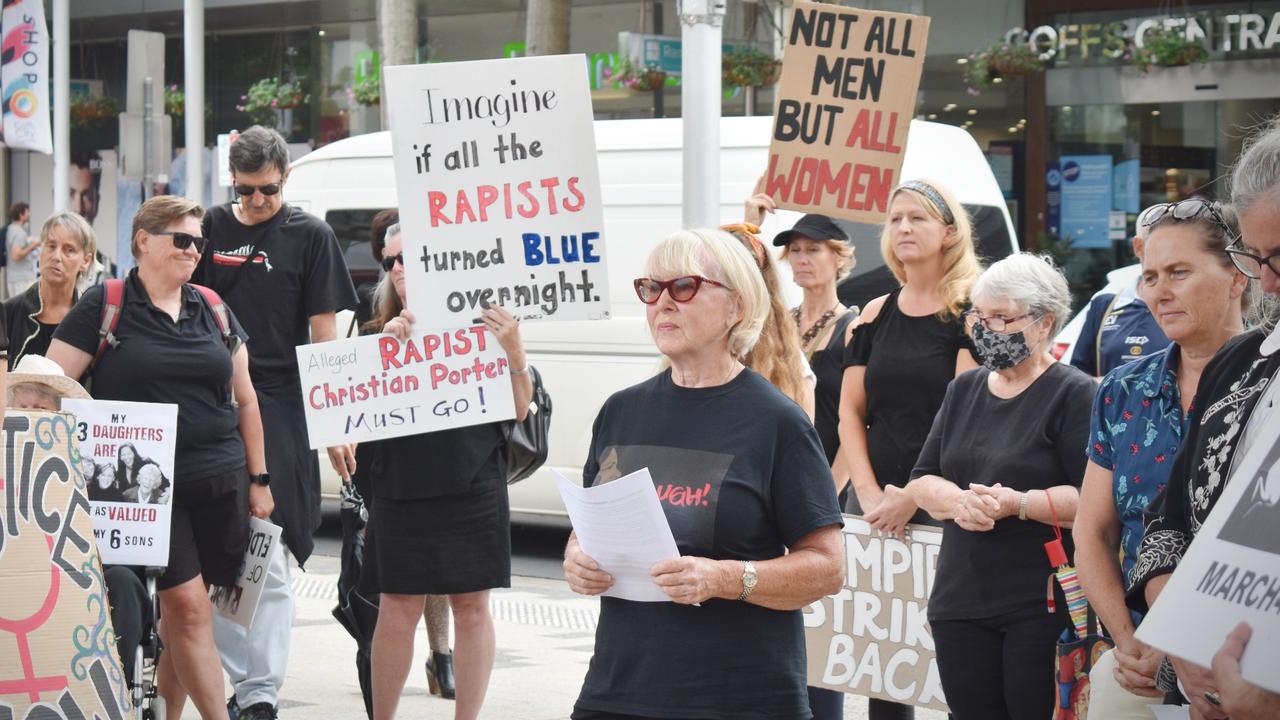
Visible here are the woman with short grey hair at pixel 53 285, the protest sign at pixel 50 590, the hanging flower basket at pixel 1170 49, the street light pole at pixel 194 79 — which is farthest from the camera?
the street light pole at pixel 194 79

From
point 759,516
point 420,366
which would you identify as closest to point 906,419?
point 420,366

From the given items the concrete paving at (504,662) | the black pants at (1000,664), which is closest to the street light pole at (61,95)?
the concrete paving at (504,662)

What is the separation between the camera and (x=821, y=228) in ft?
22.0

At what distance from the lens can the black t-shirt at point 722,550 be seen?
11.4 feet

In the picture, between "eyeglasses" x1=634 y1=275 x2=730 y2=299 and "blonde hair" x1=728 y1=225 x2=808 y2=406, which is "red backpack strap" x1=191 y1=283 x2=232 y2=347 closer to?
"blonde hair" x1=728 y1=225 x2=808 y2=406

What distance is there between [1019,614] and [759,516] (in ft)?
4.36

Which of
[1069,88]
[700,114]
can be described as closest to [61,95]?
[1069,88]

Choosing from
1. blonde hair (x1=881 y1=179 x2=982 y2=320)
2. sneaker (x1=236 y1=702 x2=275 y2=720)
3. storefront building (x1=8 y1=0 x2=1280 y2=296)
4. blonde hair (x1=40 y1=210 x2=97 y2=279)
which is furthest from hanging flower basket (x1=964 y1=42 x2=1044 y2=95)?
sneaker (x1=236 y1=702 x2=275 y2=720)

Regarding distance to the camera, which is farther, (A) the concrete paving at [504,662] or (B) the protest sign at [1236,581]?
(A) the concrete paving at [504,662]

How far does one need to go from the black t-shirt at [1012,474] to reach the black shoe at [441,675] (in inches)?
108

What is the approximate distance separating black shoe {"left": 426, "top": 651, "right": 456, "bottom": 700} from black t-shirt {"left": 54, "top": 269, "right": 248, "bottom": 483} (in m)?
1.45

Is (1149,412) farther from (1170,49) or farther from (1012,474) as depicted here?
(1170,49)

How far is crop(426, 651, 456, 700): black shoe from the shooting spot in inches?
272

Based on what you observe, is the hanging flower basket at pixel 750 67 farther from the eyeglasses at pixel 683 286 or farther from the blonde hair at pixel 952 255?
the eyeglasses at pixel 683 286
